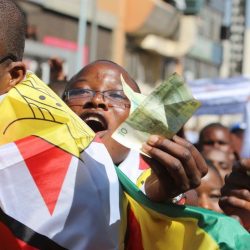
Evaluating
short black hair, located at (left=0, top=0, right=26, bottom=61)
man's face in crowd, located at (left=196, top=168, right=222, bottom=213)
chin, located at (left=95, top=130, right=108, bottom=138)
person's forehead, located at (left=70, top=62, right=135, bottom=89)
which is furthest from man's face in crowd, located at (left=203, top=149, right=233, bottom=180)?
short black hair, located at (left=0, top=0, right=26, bottom=61)

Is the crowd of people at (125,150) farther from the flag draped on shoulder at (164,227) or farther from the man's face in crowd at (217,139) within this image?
the man's face in crowd at (217,139)

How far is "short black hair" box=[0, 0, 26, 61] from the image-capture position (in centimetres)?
221

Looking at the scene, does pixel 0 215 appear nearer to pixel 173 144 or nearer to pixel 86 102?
pixel 173 144

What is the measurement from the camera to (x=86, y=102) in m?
2.92

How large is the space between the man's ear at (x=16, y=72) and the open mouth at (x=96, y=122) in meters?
0.63

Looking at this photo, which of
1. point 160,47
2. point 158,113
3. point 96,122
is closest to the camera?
point 158,113

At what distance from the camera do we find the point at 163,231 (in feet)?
7.16

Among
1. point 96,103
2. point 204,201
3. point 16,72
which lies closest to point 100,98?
point 96,103

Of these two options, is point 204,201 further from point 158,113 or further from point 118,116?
point 158,113

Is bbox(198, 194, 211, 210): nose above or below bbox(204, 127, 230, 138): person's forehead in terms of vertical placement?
above

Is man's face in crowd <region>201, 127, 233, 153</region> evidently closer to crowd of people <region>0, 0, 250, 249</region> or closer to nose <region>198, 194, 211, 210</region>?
nose <region>198, 194, 211, 210</region>

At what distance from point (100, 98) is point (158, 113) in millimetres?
989

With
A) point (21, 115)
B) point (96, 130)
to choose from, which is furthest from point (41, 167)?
point (96, 130)

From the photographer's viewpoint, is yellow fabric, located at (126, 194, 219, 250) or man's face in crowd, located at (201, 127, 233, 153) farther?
man's face in crowd, located at (201, 127, 233, 153)
